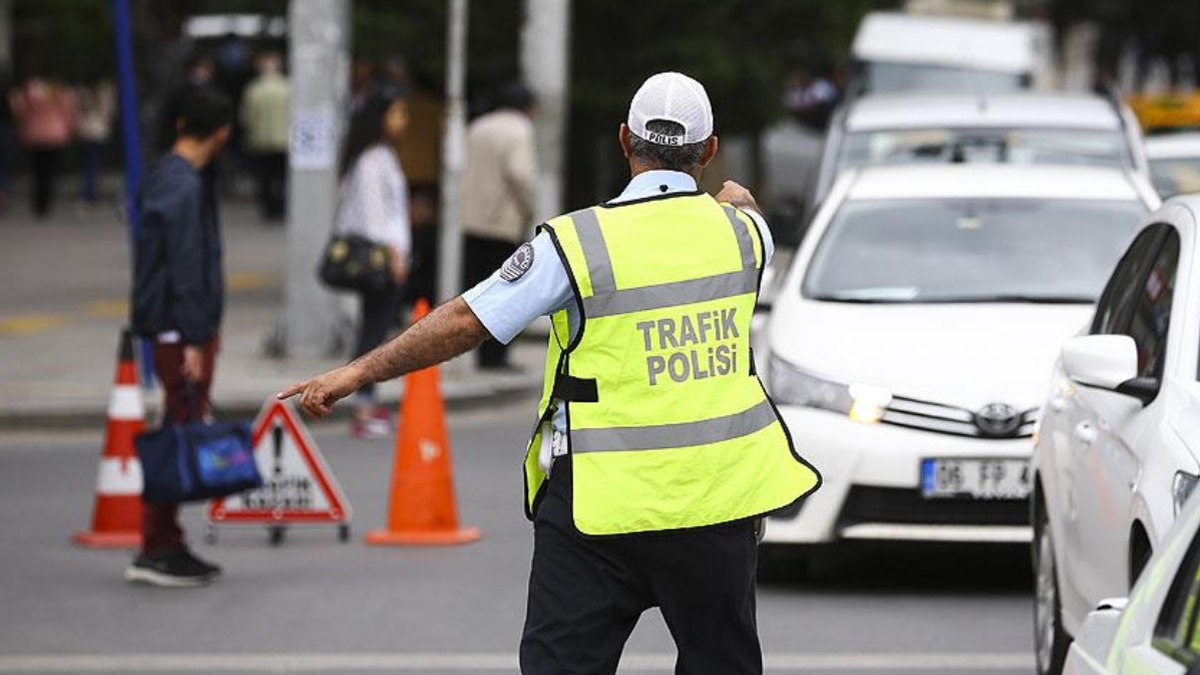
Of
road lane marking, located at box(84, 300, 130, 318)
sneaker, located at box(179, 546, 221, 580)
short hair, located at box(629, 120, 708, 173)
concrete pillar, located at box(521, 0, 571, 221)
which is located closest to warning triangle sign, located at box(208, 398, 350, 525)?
sneaker, located at box(179, 546, 221, 580)

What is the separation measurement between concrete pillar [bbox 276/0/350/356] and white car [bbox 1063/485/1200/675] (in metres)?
13.5

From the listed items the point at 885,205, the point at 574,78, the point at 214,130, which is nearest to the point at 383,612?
the point at 214,130

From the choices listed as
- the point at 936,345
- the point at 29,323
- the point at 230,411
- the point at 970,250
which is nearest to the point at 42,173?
the point at 29,323

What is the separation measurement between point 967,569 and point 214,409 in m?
5.81

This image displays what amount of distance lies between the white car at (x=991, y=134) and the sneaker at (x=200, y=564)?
17.7 ft

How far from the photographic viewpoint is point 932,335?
10242 millimetres

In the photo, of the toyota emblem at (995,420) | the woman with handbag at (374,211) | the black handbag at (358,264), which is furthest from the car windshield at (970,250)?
the black handbag at (358,264)

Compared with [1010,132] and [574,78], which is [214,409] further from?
[574,78]

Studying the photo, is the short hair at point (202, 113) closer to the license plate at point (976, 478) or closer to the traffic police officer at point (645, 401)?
the license plate at point (976, 478)

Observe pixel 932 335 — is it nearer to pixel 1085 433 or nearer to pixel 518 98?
pixel 1085 433

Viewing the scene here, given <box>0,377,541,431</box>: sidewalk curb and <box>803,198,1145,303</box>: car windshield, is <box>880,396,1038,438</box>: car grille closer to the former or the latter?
<box>803,198,1145,303</box>: car windshield

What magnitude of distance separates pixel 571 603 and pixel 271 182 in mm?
29059

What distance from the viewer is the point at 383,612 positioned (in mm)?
9914

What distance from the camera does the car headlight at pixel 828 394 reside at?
990cm
